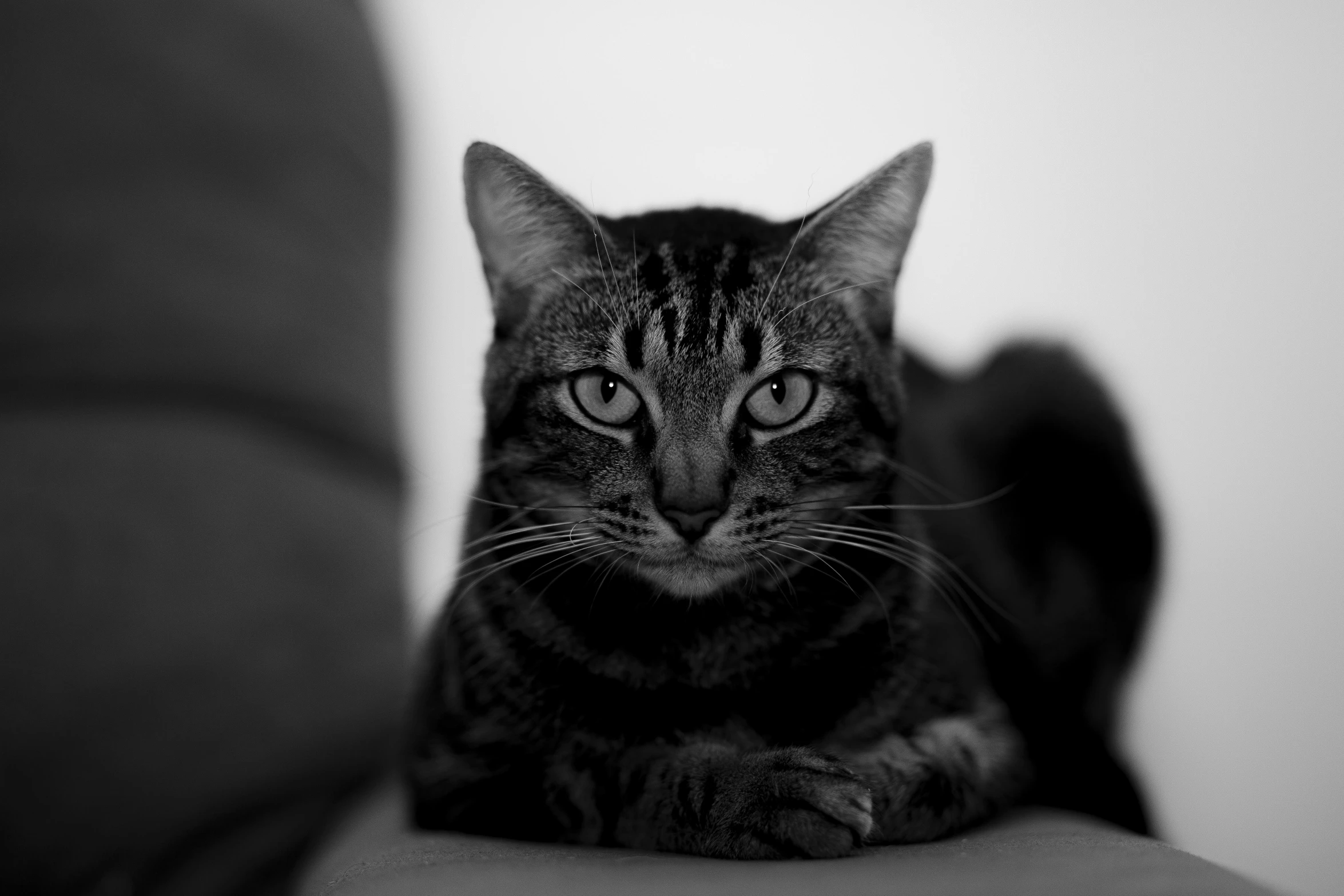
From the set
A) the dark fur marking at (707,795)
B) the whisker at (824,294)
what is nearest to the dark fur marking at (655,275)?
the whisker at (824,294)

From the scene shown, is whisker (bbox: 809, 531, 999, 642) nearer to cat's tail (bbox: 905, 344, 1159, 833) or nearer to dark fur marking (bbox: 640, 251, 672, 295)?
cat's tail (bbox: 905, 344, 1159, 833)

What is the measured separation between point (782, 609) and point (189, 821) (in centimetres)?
86

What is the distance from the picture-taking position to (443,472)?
1544 millimetres

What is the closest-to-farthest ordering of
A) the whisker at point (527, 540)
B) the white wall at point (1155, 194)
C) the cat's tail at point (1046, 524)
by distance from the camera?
the whisker at point (527, 540), the white wall at point (1155, 194), the cat's tail at point (1046, 524)

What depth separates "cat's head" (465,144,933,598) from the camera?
0.83 metres

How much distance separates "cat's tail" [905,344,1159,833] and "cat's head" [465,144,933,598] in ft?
0.87

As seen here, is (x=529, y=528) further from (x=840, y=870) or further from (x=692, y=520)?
(x=840, y=870)

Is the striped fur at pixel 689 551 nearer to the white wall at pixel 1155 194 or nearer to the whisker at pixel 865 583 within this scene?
the whisker at pixel 865 583

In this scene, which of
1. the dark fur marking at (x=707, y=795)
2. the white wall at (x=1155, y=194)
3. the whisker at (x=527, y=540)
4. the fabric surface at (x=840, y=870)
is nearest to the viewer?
the fabric surface at (x=840, y=870)

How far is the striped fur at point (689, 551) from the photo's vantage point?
0.81 metres

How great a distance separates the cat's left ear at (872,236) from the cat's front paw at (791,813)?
17.7 inches

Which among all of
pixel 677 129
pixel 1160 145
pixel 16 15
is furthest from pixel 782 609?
pixel 16 15

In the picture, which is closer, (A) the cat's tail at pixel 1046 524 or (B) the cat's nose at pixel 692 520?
(B) the cat's nose at pixel 692 520

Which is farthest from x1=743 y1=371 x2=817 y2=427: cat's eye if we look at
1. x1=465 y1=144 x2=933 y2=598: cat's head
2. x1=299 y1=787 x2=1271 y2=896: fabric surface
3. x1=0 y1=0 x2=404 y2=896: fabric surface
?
x1=0 y1=0 x2=404 y2=896: fabric surface
